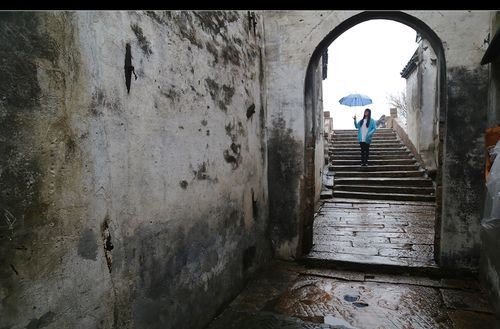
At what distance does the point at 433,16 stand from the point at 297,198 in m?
2.89

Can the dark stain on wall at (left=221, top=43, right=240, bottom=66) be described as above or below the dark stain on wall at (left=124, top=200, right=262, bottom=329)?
above

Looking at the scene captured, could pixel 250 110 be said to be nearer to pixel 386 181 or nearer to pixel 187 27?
pixel 187 27

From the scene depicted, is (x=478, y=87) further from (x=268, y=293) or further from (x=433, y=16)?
(x=268, y=293)

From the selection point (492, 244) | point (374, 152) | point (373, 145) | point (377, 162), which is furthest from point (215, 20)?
point (373, 145)

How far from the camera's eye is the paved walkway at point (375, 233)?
4.59 m

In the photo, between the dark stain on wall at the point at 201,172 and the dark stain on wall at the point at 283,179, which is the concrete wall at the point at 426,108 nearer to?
the dark stain on wall at the point at 283,179

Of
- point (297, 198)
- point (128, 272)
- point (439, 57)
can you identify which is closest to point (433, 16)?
point (439, 57)

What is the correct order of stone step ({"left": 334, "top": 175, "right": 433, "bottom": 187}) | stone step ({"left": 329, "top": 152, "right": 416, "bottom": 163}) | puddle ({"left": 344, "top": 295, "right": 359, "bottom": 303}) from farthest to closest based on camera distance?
stone step ({"left": 329, "top": 152, "right": 416, "bottom": 163}) → stone step ({"left": 334, "top": 175, "right": 433, "bottom": 187}) → puddle ({"left": 344, "top": 295, "right": 359, "bottom": 303})

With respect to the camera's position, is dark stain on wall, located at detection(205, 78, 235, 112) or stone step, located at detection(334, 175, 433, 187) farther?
stone step, located at detection(334, 175, 433, 187)

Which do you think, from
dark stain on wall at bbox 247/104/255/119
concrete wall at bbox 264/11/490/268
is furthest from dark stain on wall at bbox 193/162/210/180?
concrete wall at bbox 264/11/490/268

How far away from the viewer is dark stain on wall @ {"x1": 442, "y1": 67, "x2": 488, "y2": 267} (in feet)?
12.6

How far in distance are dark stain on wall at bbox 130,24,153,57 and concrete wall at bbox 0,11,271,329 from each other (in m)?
0.01

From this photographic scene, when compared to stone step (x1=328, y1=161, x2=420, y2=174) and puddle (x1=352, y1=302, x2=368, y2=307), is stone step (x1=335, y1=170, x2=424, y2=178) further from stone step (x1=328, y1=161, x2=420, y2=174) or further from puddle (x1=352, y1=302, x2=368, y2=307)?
puddle (x1=352, y1=302, x2=368, y2=307)

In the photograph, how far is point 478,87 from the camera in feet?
12.5
